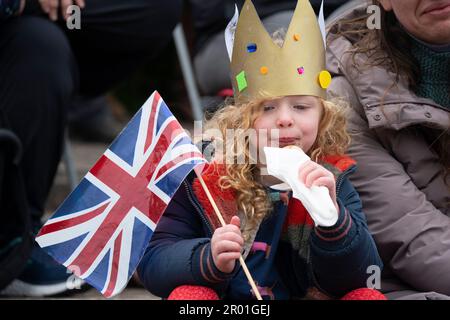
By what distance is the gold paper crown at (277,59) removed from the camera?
2.64 m

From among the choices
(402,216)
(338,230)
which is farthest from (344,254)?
(402,216)


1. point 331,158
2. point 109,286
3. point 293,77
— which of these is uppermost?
point 293,77

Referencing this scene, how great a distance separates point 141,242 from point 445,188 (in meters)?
0.87

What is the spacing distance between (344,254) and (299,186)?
225 mm

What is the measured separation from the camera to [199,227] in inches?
111

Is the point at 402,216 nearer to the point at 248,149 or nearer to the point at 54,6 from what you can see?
the point at 248,149

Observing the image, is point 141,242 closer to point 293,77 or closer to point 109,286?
point 109,286

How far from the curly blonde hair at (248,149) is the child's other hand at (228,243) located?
15 centimetres

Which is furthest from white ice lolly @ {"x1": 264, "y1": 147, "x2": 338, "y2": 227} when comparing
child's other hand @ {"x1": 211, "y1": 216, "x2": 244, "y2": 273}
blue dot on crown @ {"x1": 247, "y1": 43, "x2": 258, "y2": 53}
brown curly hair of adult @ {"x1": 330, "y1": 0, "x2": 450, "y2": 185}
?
brown curly hair of adult @ {"x1": 330, "y1": 0, "x2": 450, "y2": 185}

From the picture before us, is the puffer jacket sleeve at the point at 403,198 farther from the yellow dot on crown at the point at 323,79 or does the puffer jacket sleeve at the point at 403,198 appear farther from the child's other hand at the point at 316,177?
the child's other hand at the point at 316,177

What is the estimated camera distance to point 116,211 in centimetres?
265
